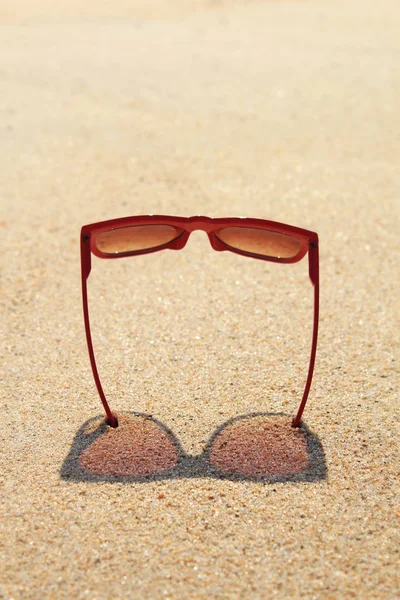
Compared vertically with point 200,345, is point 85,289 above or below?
above

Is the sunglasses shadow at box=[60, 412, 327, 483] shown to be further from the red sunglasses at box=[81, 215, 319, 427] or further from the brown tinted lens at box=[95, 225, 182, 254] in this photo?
the brown tinted lens at box=[95, 225, 182, 254]

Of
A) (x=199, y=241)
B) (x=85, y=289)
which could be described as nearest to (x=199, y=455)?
(x=85, y=289)

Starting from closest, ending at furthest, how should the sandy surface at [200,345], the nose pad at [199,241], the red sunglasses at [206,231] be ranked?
the sandy surface at [200,345] < the red sunglasses at [206,231] < the nose pad at [199,241]

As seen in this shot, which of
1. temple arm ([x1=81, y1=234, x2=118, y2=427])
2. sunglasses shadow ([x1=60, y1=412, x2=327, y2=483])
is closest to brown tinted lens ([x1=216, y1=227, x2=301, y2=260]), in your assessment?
temple arm ([x1=81, y1=234, x2=118, y2=427])

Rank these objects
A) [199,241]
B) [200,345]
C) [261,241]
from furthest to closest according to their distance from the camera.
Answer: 1. [199,241]
2. [200,345]
3. [261,241]

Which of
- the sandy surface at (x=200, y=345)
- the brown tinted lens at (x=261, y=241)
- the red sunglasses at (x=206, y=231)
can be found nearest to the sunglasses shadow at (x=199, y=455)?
the sandy surface at (x=200, y=345)

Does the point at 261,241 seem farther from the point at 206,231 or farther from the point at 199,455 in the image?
the point at 199,455

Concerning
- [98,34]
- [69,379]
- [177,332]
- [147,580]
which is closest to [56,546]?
[147,580]

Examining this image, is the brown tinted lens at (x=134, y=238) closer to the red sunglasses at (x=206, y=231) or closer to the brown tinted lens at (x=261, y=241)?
the red sunglasses at (x=206, y=231)

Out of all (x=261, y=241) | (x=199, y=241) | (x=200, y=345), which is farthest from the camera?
(x=199, y=241)
